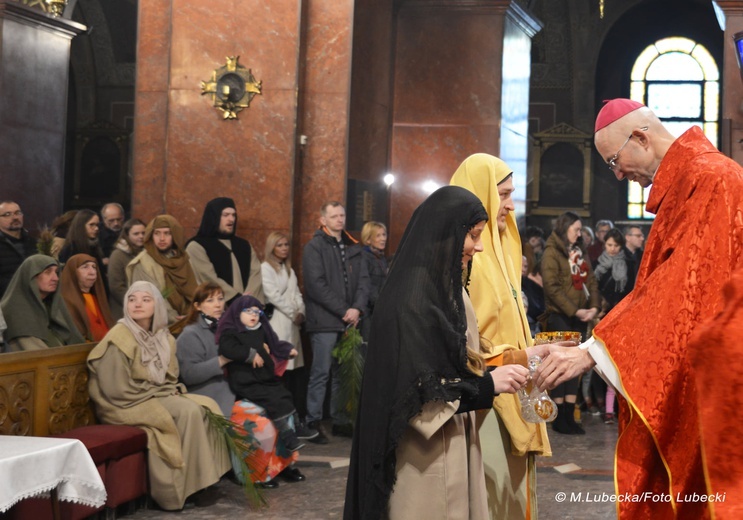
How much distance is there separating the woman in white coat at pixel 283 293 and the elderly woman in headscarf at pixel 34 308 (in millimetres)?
2310

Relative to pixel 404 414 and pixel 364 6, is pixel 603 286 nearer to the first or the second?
pixel 364 6

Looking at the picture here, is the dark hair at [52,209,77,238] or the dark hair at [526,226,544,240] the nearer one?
the dark hair at [52,209,77,238]

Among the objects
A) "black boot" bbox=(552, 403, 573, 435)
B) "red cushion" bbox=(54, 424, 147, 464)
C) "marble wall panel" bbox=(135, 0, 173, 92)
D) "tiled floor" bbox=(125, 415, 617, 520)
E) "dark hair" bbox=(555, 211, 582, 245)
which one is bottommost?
"tiled floor" bbox=(125, 415, 617, 520)

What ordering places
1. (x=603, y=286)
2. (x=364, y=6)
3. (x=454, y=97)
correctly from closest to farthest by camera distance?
(x=603, y=286)
(x=364, y=6)
(x=454, y=97)

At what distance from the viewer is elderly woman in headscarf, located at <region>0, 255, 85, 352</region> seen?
6.39 metres

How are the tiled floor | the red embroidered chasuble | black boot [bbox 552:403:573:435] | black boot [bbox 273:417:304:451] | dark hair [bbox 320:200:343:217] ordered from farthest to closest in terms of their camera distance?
1. black boot [bbox 552:403:573:435]
2. dark hair [bbox 320:200:343:217]
3. black boot [bbox 273:417:304:451]
4. the tiled floor
5. the red embroidered chasuble

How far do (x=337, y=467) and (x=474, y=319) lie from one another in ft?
13.5

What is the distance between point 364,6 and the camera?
1082 centimetres

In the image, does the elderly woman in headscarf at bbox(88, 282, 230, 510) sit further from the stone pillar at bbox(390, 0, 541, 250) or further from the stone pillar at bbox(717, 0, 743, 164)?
the stone pillar at bbox(717, 0, 743, 164)

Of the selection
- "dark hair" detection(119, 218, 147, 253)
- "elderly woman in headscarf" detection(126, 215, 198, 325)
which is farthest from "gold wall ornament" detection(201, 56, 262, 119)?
"elderly woman in headscarf" detection(126, 215, 198, 325)

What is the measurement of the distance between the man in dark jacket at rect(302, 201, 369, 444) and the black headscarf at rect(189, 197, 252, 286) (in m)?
0.51

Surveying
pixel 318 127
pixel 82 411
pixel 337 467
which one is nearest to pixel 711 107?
pixel 318 127

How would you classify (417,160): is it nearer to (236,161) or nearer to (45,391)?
(236,161)

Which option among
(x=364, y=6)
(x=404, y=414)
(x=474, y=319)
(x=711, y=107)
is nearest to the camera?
(x=404, y=414)
